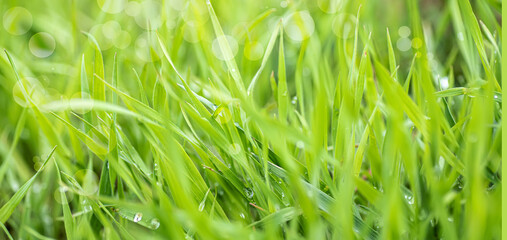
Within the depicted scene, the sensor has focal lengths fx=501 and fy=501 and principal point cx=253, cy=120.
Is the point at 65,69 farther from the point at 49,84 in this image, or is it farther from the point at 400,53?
the point at 400,53

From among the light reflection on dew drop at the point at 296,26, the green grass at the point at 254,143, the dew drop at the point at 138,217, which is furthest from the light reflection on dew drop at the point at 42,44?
the dew drop at the point at 138,217

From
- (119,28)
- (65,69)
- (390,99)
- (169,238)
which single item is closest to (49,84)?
(65,69)

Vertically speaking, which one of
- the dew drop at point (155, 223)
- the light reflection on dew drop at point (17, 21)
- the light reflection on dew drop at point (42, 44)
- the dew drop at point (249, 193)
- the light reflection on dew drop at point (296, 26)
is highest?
the light reflection on dew drop at point (296, 26)

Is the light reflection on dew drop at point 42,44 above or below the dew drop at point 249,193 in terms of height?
above

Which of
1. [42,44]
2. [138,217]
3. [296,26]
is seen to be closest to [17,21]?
[42,44]

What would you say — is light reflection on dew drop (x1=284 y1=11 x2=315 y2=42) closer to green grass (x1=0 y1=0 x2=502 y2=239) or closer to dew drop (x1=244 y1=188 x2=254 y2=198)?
green grass (x1=0 y1=0 x2=502 y2=239)

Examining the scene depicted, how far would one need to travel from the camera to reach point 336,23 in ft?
2.90

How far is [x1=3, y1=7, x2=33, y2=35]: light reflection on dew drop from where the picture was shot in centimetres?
102

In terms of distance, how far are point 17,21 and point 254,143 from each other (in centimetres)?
72

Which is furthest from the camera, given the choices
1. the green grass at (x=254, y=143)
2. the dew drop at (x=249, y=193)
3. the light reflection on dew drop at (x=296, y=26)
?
the light reflection on dew drop at (x=296, y=26)

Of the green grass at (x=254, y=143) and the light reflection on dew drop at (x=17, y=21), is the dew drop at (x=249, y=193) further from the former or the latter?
the light reflection on dew drop at (x=17, y=21)

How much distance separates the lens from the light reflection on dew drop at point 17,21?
1021mm

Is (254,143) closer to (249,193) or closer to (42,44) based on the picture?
(249,193)

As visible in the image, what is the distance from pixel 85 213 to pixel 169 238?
0.48 ft
